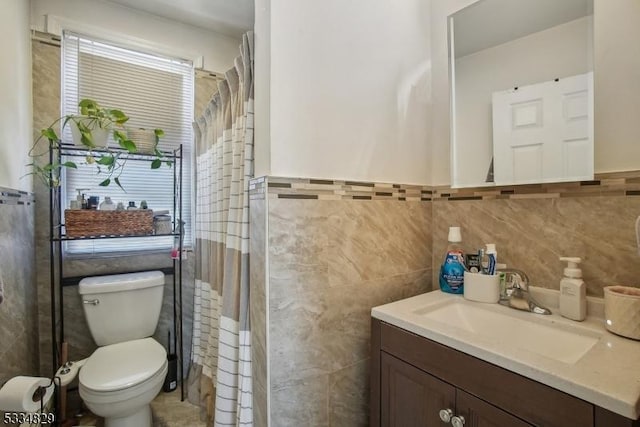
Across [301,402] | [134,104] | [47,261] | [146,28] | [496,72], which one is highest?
[146,28]

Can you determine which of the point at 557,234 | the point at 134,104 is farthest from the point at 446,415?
the point at 134,104

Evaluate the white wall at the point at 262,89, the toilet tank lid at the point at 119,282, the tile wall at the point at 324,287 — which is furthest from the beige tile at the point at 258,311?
the toilet tank lid at the point at 119,282

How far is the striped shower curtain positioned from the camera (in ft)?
3.60

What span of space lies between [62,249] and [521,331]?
2335 millimetres

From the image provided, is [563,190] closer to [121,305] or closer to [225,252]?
[225,252]

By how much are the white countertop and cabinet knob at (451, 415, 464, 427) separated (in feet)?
0.54

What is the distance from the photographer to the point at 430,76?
1.33m

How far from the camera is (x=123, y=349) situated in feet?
5.20

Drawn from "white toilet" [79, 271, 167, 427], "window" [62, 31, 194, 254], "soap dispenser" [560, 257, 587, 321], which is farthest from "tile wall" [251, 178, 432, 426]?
"window" [62, 31, 194, 254]

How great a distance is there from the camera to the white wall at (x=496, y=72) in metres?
0.95

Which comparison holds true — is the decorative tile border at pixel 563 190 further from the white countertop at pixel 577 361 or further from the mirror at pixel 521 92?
→ the white countertop at pixel 577 361

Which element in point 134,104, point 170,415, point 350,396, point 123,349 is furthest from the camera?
point 134,104

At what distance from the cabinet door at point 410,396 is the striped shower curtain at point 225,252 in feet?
1.63

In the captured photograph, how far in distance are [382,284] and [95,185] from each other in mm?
1898
